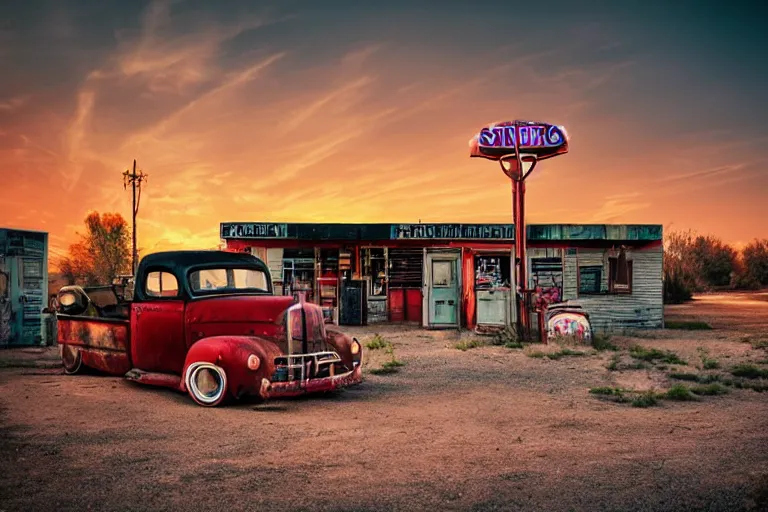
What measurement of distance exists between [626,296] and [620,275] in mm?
665

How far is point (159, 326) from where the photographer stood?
8734 mm

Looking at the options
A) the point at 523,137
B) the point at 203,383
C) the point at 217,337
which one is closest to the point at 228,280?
the point at 217,337

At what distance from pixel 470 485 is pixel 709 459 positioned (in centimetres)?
233

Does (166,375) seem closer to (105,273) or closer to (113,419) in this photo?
(113,419)

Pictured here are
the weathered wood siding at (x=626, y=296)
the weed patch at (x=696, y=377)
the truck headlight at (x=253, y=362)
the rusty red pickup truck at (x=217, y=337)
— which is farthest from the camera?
the weathered wood siding at (x=626, y=296)

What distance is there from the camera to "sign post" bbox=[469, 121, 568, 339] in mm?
16578

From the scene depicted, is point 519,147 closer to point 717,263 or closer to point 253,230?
point 253,230

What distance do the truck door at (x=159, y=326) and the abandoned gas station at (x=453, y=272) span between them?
34.0 ft

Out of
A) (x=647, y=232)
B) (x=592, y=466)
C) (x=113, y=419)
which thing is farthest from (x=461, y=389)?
(x=647, y=232)

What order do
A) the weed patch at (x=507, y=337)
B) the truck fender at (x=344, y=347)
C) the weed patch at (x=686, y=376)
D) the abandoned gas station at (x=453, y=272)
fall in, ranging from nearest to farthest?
1. the truck fender at (x=344, y=347)
2. the weed patch at (x=686, y=376)
3. the weed patch at (x=507, y=337)
4. the abandoned gas station at (x=453, y=272)

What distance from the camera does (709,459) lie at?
18.4 feet

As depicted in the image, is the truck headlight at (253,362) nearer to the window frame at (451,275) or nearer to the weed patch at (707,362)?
the weed patch at (707,362)

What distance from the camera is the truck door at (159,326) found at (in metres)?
8.56

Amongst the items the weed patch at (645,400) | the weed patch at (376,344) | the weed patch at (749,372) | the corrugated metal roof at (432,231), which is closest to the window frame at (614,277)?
the corrugated metal roof at (432,231)
